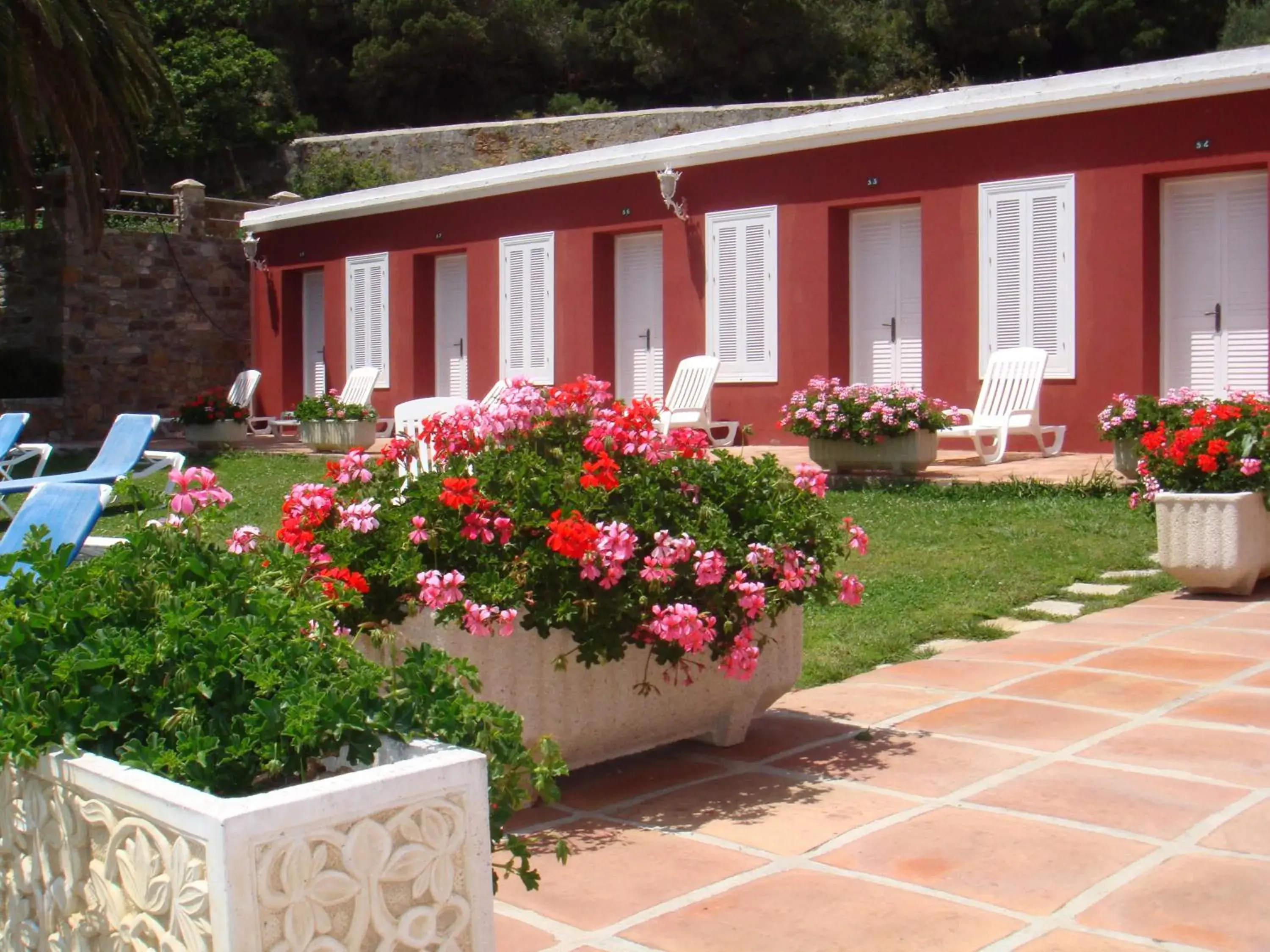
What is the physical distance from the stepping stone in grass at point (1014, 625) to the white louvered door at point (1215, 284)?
5.67 metres

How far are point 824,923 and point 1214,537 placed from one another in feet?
12.8

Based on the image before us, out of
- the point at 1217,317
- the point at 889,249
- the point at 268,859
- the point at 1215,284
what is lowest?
the point at 268,859

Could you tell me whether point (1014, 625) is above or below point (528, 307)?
below

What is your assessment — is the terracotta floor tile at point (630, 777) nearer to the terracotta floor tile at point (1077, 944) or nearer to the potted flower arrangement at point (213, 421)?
the terracotta floor tile at point (1077, 944)

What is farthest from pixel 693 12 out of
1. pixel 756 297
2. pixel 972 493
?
pixel 972 493

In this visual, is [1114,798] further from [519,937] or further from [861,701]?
[519,937]

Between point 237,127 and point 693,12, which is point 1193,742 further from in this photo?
point 693,12

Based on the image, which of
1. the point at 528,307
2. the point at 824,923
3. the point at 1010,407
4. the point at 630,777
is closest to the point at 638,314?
the point at 528,307

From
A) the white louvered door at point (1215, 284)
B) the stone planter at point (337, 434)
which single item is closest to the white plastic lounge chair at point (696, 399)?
the stone planter at point (337, 434)

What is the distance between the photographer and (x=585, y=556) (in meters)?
3.39

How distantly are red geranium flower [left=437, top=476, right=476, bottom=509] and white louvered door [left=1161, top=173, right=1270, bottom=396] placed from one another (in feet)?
28.2

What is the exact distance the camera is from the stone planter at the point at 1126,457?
882 centimetres

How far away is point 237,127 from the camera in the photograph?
29.4 meters

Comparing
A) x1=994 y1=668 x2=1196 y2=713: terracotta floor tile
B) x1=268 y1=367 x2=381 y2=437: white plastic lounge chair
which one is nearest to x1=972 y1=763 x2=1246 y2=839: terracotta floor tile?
x1=994 y1=668 x2=1196 y2=713: terracotta floor tile
